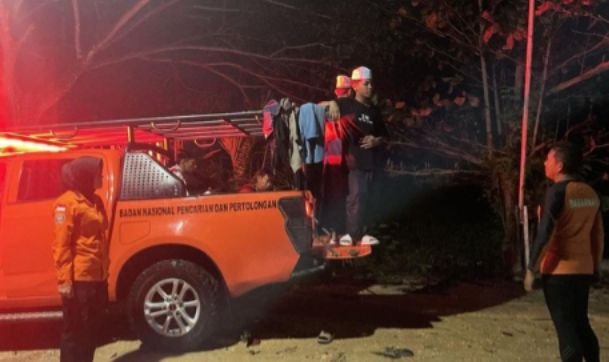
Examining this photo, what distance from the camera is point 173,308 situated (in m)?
6.35

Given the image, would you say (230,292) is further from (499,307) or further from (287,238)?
(499,307)

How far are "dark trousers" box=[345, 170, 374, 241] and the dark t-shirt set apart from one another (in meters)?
0.09

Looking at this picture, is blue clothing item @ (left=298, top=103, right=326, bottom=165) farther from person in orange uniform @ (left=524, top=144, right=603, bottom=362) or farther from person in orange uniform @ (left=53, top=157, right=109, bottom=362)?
person in orange uniform @ (left=524, top=144, right=603, bottom=362)

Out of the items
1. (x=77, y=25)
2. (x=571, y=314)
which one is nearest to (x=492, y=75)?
(x=571, y=314)

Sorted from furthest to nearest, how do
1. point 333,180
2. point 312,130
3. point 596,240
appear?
point 333,180 → point 312,130 → point 596,240

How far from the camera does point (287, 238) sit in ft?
20.4

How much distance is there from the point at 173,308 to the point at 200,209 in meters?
0.94

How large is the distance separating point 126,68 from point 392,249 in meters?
6.55

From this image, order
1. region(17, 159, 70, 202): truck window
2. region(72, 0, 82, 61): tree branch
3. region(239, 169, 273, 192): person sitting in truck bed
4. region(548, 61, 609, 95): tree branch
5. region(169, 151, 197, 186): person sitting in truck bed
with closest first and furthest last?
region(17, 159, 70, 202): truck window → region(169, 151, 197, 186): person sitting in truck bed → region(239, 169, 273, 192): person sitting in truck bed → region(548, 61, 609, 95): tree branch → region(72, 0, 82, 61): tree branch

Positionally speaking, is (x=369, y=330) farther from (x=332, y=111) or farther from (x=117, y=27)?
(x=117, y=27)

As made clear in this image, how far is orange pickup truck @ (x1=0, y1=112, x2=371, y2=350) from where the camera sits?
20.5ft

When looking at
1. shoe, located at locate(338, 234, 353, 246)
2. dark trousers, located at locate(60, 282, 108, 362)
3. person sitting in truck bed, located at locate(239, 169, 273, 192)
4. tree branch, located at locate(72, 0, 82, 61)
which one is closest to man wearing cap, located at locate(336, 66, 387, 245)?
shoe, located at locate(338, 234, 353, 246)

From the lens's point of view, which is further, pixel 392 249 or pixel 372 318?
pixel 392 249

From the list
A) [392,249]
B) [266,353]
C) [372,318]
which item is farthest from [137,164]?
[392,249]
